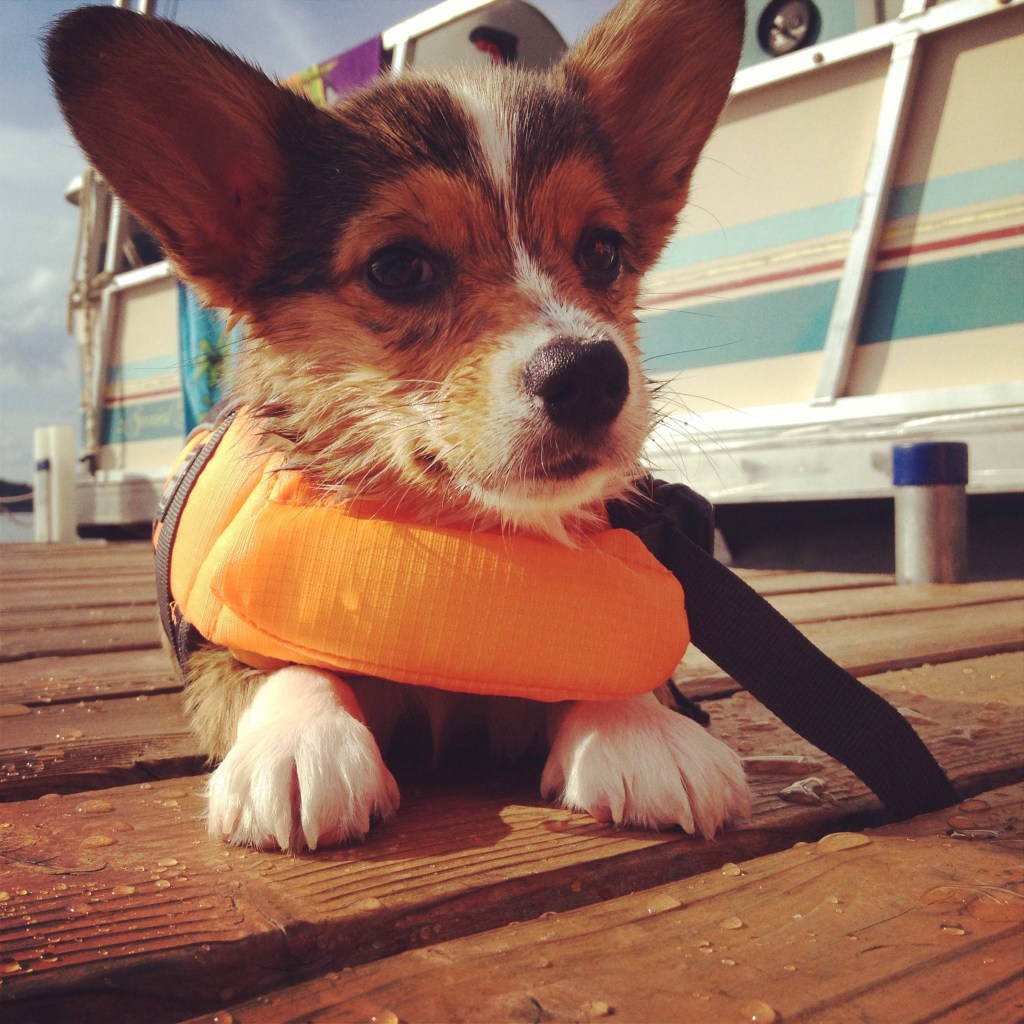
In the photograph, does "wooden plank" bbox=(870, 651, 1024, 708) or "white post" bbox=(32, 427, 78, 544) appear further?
"white post" bbox=(32, 427, 78, 544)

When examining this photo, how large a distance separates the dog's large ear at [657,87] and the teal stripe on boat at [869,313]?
1.62 meters

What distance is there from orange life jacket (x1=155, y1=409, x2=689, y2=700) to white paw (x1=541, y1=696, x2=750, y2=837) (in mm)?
49

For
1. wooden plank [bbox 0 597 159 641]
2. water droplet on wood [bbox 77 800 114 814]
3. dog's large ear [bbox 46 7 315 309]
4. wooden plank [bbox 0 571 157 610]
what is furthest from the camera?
wooden plank [bbox 0 571 157 610]

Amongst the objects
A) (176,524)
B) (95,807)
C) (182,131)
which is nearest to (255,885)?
(95,807)

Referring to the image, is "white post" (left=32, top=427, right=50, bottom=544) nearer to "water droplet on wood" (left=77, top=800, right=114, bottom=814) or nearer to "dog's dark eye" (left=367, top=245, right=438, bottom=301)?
"dog's dark eye" (left=367, top=245, right=438, bottom=301)

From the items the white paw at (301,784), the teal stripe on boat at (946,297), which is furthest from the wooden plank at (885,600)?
the white paw at (301,784)

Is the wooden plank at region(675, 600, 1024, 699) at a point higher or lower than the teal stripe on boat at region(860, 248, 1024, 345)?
lower

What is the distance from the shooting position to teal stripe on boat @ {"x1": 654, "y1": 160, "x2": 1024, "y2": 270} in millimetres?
Result: 4312

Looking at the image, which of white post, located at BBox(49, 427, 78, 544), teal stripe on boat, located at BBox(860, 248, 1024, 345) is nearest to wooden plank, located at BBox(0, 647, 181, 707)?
teal stripe on boat, located at BBox(860, 248, 1024, 345)

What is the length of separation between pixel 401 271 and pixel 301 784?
91 cm

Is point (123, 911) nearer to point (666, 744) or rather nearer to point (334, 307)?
point (666, 744)

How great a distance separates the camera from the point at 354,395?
1.70 metres

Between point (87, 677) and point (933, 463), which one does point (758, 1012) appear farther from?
point (933, 463)

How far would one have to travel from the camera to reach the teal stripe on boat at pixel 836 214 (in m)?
4.31
